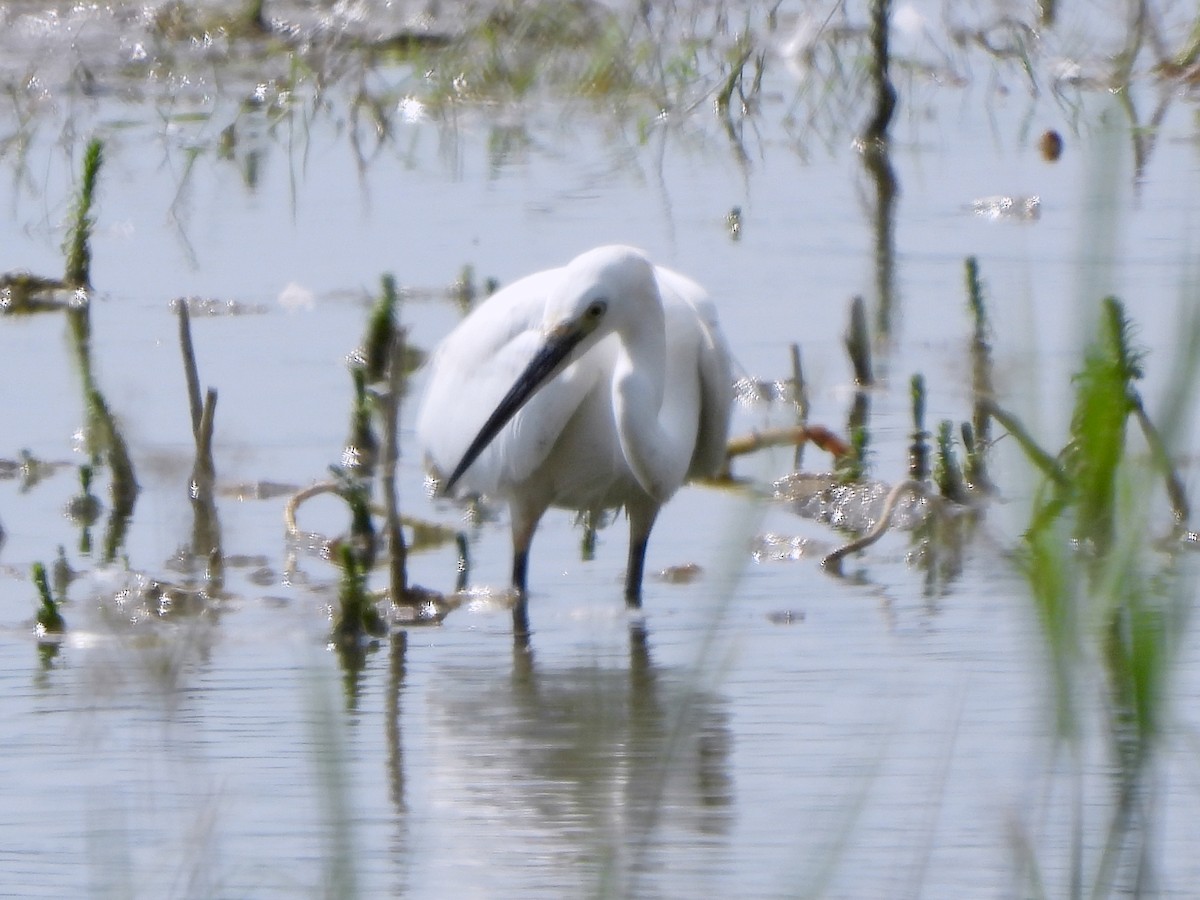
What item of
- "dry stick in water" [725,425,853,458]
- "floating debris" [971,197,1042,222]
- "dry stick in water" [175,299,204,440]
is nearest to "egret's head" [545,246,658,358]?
"dry stick in water" [725,425,853,458]

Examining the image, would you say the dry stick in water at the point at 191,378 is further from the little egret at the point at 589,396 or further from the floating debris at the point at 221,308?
the floating debris at the point at 221,308

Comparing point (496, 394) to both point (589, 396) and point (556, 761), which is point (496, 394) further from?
point (556, 761)

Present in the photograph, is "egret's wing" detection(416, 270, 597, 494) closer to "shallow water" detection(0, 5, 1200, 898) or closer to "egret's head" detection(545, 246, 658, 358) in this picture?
"egret's head" detection(545, 246, 658, 358)

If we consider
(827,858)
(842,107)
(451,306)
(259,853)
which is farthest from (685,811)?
(842,107)

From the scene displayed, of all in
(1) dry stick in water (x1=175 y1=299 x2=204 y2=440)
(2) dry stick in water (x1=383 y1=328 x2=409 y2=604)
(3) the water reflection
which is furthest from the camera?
(1) dry stick in water (x1=175 y1=299 x2=204 y2=440)

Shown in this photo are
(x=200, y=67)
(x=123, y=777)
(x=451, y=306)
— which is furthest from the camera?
(x=200, y=67)

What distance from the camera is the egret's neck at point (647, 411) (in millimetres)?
5102

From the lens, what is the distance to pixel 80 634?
4.84m

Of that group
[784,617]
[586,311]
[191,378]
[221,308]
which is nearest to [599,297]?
[586,311]

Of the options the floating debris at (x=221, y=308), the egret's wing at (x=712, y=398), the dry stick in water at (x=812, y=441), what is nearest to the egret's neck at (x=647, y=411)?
the egret's wing at (x=712, y=398)

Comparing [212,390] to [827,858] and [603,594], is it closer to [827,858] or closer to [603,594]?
[603,594]

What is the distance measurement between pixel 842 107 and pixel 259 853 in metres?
7.87

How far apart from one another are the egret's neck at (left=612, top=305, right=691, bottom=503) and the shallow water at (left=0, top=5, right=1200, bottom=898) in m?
0.27

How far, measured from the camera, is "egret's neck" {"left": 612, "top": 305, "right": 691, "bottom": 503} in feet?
16.7
